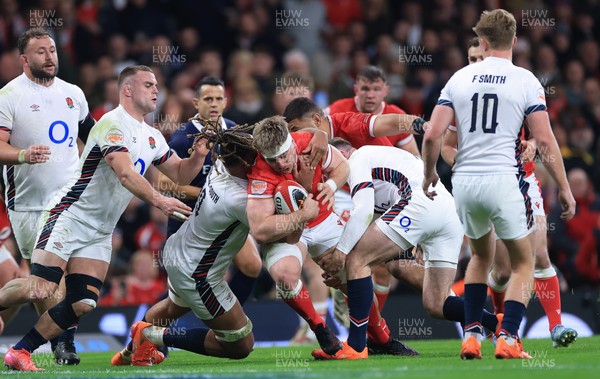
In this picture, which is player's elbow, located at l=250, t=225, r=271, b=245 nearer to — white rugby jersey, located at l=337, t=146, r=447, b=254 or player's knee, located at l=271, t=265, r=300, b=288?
player's knee, located at l=271, t=265, r=300, b=288

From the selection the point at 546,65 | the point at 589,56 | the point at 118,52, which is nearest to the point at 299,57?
the point at 118,52

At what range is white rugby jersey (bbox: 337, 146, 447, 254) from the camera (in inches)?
337

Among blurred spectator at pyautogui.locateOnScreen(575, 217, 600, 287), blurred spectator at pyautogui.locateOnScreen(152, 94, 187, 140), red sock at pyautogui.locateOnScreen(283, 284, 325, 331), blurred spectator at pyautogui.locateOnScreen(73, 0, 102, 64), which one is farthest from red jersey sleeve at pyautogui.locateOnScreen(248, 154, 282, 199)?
blurred spectator at pyautogui.locateOnScreen(73, 0, 102, 64)

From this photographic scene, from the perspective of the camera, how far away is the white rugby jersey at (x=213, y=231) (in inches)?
314

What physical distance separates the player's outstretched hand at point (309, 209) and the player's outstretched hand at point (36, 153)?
83.5 inches

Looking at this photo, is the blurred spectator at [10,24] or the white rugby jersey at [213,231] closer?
the white rugby jersey at [213,231]

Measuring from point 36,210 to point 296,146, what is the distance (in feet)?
Result: 8.34

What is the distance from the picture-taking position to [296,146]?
27.1 ft

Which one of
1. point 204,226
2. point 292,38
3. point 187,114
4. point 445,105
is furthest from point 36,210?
point 292,38

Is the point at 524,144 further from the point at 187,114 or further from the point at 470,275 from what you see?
the point at 187,114

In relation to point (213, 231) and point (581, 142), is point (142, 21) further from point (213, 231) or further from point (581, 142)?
point (213, 231)

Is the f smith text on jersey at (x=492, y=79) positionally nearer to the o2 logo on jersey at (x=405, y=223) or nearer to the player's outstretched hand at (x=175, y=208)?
the o2 logo on jersey at (x=405, y=223)

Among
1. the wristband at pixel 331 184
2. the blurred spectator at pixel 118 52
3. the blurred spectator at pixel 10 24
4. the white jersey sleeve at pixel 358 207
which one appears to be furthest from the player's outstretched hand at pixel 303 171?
the blurred spectator at pixel 10 24

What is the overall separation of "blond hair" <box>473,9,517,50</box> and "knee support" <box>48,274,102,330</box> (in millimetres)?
3638
